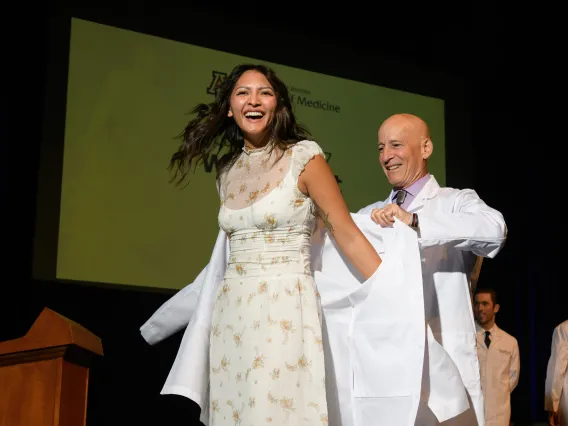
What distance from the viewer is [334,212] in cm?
232

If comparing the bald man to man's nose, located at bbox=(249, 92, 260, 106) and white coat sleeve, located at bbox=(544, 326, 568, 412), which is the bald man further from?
white coat sleeve, located at bbox=(544, 326, 568, 412)

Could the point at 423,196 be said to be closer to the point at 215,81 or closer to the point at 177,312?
the point at 177,312

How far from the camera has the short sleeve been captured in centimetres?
233

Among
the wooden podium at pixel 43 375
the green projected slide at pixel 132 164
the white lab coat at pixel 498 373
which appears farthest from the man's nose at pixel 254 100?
the white lab coat at pixel 498 373

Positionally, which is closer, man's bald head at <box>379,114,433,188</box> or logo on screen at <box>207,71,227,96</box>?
man's bald head at <box>379,114,433,188</box>

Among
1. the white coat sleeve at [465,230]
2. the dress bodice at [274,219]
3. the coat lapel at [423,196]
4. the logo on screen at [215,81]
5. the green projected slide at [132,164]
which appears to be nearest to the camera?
the dress bodice at [274,219]

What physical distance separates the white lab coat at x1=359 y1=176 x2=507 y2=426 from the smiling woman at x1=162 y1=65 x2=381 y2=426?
0.24 meters

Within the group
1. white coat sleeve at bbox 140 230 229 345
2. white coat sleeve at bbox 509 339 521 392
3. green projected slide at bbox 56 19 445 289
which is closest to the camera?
white coat sleeve at bbox 140 230 229 345

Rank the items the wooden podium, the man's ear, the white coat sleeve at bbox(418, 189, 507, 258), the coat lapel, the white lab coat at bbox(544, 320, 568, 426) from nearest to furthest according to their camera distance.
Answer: the wooden podium, the white coat sleeve at bbox(418, 189, 507, 258), the coat lapel, the man's ear, the white lab coat at bbox(544, 320, 568, 426)

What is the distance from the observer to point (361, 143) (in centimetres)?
523

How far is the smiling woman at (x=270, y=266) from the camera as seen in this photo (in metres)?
2.20

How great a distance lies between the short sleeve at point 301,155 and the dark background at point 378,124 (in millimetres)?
1406

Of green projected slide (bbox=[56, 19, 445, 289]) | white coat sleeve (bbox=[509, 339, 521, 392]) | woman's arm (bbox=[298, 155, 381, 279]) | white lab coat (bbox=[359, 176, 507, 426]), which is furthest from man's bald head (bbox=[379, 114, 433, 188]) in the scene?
white coat sleeve (bbox=[509, 339, 521, 392])

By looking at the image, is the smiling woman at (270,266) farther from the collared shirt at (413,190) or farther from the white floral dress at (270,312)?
the collared shirt at (413,190)
